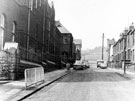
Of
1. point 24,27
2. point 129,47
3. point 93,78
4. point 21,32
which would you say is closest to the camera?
point 93,78

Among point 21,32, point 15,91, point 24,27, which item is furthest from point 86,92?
point 24,27

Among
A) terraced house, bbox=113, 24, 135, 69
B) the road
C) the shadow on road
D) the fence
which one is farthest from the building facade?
terraced house, bbox=113, 24, 135, 69

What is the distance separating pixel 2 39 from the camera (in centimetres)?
1980

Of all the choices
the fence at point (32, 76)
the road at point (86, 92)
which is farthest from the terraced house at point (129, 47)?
the fence at point (32, 76)

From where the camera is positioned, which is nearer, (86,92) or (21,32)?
(86,92)

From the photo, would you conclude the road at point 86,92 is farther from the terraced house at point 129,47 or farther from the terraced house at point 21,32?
the terraced house at point 129,47

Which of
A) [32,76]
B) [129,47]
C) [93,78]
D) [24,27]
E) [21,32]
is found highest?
[24,27]

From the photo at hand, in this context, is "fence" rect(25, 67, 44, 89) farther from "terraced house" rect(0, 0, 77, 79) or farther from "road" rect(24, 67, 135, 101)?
"terraced house" rect(0, 0, 77, 79)

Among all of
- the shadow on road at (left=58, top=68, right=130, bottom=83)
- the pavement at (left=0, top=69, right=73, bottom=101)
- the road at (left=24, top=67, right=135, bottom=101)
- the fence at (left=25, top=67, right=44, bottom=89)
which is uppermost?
the fence at (left=25, top=67, right=44, bottom=89)

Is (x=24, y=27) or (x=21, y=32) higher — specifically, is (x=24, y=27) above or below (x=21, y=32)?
above

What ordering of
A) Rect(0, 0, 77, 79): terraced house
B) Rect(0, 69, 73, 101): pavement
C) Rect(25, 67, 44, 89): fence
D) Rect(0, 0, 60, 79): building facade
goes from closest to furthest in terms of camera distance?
Rect(0, 69, 73, 101): pavement → Rect(25, 67, 44, 89): fence → Rect(0, 0, 77, 79): terraced house → Rect(0, 0, 60, 79): building facade

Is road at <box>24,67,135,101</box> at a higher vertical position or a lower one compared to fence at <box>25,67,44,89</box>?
lower

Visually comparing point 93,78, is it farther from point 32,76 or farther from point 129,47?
point 129,47

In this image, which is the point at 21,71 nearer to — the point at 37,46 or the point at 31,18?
the point at 31,18
